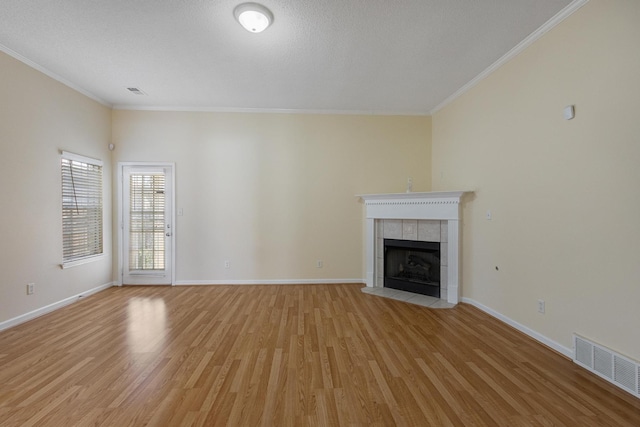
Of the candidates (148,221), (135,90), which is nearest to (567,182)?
(135,90)

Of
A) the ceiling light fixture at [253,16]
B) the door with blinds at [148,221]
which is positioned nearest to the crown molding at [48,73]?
the door with blinds at [148,221]

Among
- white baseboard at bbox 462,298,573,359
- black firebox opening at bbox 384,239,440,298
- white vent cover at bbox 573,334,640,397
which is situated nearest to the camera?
white vent cover at bbox 573,334,640,397

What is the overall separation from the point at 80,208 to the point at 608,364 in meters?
6.13

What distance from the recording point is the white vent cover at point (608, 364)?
188 centimetres

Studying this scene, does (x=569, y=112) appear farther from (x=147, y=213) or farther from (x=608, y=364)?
(x=147, y=213)

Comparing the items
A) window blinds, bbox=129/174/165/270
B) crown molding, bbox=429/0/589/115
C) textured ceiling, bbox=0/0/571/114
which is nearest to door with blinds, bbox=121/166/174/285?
window blinds, bbox=129/174/165/270

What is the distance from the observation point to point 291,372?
2.14 m

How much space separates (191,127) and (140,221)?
183 centimetres

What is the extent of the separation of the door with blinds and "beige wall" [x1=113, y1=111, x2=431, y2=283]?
0.20 m

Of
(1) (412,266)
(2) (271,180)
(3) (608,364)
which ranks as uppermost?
(2) (271,180)

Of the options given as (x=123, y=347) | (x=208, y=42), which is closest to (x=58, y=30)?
(x=208, y=42)

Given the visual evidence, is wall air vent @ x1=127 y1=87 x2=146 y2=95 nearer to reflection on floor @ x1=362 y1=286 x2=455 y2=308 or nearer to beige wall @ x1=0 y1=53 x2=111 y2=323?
beige wall @ x1=0 y1=53 x2=111 y2=323

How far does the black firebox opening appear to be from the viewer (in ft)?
13.5

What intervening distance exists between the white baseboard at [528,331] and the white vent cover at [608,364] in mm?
125
